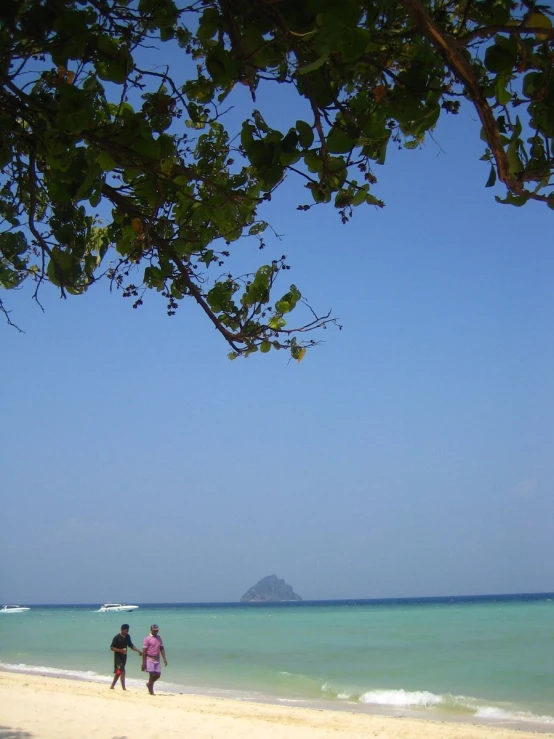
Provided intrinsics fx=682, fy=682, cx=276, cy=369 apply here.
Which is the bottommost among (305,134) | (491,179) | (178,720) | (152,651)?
(178,720)

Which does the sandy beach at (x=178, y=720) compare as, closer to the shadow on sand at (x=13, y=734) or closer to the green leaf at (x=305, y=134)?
the shadow on sand at (x=13, y=734)

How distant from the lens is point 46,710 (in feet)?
33.8

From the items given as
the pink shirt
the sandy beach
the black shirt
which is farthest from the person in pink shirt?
the sandy beach

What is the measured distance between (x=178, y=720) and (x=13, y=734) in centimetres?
299

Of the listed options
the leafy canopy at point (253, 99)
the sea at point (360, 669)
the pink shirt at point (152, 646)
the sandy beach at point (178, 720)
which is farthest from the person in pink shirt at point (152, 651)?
the leafy canopy at point (253, 99)

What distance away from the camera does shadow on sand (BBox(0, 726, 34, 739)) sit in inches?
295

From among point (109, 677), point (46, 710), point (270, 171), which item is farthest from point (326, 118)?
point (109, 677)

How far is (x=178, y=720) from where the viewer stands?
10062 mm

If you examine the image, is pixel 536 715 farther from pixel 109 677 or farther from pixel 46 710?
pixel 109 677

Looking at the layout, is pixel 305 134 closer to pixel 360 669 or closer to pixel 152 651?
pixel 152 651

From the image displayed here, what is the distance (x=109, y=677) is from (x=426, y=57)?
1841 cm

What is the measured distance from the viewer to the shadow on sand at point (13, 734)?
749 centimetres

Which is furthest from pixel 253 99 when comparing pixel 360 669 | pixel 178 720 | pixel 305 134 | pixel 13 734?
pixel 360 669

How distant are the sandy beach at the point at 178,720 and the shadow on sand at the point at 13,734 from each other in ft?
0.04
